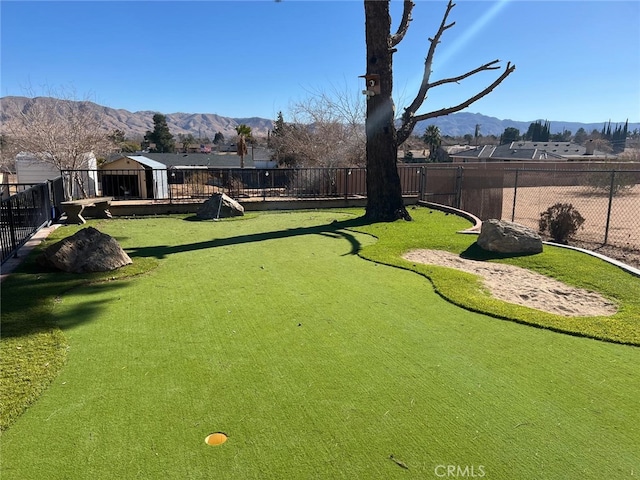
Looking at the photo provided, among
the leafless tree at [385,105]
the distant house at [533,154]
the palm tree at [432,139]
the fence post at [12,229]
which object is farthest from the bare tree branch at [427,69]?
the palm tree at [432,139]

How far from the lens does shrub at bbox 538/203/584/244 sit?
10.3m

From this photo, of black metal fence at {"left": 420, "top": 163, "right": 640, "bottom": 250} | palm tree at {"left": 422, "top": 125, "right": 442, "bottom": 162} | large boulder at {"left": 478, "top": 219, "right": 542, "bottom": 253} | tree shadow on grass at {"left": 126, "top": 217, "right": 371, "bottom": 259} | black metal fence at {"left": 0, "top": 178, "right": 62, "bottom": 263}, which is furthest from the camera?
palm tree at {"left": 422, "top": 125, "right": 442, "bottom": 162}

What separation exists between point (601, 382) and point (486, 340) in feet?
3.16

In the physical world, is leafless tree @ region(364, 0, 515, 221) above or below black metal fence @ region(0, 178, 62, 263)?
above

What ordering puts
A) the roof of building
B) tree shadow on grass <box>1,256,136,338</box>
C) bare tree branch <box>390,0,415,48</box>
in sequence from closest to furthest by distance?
1. tree shadow on grass <box>1,256,136,338</box>
2. bare tree branch <box>390,0,415,48</box>
3. the roof of building

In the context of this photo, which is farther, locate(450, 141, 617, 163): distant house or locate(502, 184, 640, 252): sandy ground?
locate(450, 141, 617, 163): distant house

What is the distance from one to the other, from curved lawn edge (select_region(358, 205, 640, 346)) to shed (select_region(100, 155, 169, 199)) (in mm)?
7774

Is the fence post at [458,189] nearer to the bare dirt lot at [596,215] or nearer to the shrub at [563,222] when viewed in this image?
the bare dirt lot at [596,215]

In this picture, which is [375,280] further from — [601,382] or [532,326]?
[601,382]

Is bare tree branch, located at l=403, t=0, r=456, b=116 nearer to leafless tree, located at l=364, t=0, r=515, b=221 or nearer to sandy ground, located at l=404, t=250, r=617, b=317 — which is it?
leafless tree, located at l=364, t=0, r=515, b=221

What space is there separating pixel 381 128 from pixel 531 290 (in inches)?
260

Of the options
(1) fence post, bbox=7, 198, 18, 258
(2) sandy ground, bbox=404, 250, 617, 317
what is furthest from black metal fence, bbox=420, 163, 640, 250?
(1) fence post, bbox=7, 198, 18, 258

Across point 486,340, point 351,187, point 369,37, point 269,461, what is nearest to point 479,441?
point 269,461

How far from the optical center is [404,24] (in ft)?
38.2
